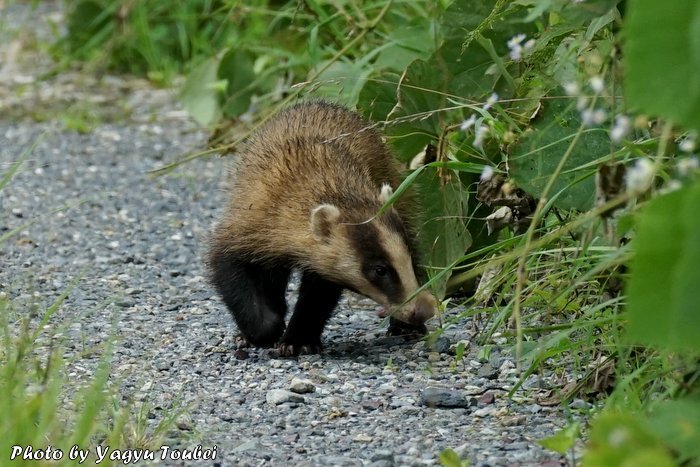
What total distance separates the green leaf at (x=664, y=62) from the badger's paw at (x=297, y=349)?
2.74m

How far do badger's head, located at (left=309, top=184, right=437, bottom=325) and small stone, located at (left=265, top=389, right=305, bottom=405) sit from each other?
0.66 meters

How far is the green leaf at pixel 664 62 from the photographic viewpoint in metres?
2.80

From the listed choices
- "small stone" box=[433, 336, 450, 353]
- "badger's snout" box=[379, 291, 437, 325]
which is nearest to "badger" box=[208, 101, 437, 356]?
"badger's snout" box=[379, 291, 437, 325]

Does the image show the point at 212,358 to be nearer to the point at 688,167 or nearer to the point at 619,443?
the point at 688,167

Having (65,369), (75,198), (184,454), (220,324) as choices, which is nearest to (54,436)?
(184,454)

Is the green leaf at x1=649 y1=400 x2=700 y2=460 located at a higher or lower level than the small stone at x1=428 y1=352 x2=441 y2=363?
higher

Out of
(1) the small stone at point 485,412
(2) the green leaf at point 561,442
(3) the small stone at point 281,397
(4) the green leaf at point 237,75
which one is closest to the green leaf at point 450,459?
(2) the green leaf at point 561,442

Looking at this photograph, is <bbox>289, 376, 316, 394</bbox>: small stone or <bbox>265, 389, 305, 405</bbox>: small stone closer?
<bbox>265, 389, 305, 405</bbox>: small stone

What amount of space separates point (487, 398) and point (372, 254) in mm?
992

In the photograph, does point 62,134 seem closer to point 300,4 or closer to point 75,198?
point 75,198

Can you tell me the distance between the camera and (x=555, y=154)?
4641mm

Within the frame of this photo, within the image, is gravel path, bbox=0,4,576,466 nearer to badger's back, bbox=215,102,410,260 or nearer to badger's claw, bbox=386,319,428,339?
badger's claw, bbox=386,319,428,339

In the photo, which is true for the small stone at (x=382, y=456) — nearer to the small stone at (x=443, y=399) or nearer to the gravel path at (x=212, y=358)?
the gravel path at (x=212, y=358)

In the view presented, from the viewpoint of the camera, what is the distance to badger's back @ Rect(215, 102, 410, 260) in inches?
215
